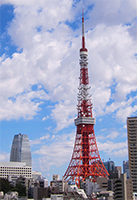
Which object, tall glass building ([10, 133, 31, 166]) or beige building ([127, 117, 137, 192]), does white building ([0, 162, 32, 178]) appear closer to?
beige building ([127, 117, 137, 192])

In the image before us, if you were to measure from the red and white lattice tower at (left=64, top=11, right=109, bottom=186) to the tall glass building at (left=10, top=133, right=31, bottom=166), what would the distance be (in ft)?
329

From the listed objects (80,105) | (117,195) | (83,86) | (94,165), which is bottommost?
(117,195)

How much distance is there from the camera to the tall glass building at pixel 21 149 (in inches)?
6533

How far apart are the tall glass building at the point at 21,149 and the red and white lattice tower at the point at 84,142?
329ft

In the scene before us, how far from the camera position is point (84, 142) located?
227 ft

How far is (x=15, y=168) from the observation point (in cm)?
11494

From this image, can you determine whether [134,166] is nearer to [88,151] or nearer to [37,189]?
[88,151]

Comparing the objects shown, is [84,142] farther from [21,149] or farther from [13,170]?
[21,149]

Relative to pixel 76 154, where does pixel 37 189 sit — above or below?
below

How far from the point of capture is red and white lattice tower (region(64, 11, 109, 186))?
2557 inches

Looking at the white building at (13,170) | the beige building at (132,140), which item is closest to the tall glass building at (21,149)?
the white building at (13,170)

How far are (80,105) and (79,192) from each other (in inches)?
1133

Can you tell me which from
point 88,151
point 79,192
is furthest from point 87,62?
point 79,192

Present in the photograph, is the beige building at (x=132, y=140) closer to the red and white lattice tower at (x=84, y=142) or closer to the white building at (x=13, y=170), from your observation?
the red and white lattice tower at (x=84, y=142)
